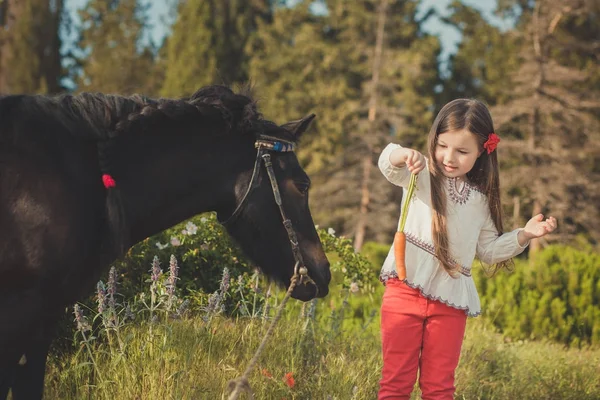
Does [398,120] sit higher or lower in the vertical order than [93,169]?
higher

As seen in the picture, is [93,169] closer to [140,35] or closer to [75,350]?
[75,350]

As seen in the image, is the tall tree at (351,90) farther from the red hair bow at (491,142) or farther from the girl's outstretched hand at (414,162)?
the girl's outstretched hand at (414,162)

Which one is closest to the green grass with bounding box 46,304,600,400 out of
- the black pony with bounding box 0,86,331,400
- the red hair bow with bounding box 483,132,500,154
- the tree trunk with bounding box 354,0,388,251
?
the black pony with bounding box 0,86,331,400

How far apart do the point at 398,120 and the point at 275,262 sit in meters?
19.1

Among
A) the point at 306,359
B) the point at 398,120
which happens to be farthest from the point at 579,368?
the point at 398,120

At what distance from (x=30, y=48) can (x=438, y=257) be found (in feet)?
94.3

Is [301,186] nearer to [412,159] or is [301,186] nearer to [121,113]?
[412,159]

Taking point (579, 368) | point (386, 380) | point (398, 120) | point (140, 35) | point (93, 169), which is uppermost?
point (140, 35)

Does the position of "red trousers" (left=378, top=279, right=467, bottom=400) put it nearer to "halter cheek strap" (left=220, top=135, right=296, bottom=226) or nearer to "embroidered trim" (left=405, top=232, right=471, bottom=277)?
"embroidered trim" (left=405, top=232, right=471, bottom=277)

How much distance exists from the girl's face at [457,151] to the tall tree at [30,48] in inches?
1054

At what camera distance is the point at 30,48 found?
93.4 feet

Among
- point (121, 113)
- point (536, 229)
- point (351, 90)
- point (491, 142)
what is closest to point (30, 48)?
point (351, 90)

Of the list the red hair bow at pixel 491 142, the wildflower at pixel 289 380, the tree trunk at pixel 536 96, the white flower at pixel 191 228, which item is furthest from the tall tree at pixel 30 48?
the red hair bow at pixel 491 142

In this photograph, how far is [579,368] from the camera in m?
Answer: 5.60
